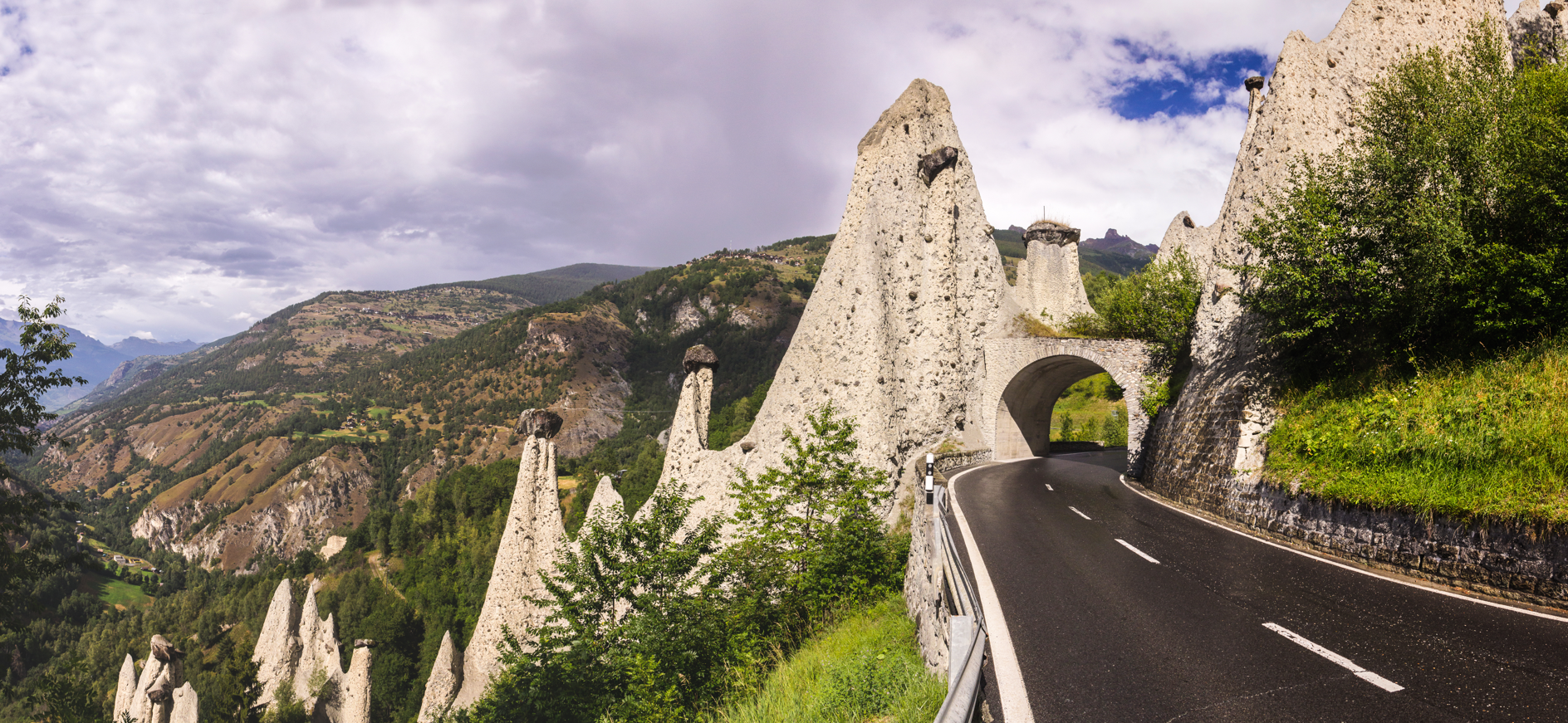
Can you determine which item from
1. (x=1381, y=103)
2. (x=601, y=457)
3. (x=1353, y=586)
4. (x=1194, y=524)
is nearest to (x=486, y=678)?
(x=1194, y=524)

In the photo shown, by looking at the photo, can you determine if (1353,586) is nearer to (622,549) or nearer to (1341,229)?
(1341,229)

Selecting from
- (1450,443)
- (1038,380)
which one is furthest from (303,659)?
(1450,443)

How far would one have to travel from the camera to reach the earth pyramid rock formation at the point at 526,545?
71.4 ft

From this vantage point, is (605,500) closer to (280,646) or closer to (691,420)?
(691,420)

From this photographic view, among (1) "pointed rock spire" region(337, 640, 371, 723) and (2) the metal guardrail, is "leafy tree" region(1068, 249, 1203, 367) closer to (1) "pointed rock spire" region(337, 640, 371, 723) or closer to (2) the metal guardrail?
(2) the metal guardrail

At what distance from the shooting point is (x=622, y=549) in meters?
15.2

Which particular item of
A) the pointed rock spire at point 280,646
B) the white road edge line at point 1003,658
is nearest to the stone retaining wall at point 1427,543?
the white road edge line at point 1003,658

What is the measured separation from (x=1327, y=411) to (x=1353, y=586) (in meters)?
5.13

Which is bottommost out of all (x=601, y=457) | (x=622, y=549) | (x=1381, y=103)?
(x=601, y=457)

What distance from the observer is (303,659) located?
122 feet

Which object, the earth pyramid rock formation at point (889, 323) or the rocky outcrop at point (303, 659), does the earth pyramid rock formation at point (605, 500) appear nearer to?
the earth pyramid rock formation at point (889, 323)

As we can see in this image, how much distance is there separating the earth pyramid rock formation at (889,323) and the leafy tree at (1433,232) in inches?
339

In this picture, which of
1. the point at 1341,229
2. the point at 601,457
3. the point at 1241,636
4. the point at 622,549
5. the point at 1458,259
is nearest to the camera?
the point at 1241,636

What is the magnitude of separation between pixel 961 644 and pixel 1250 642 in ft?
12.5
